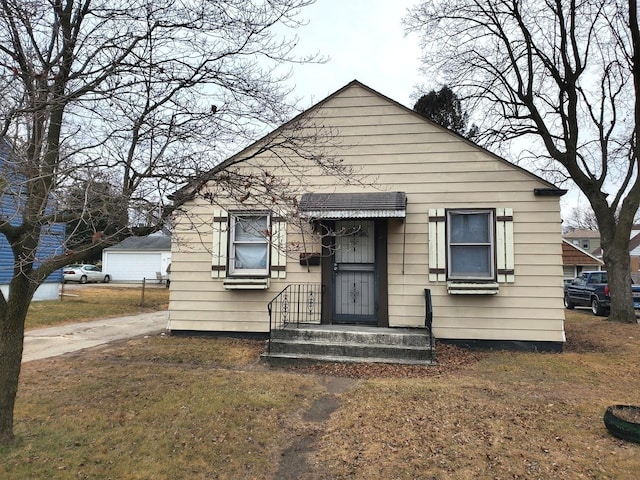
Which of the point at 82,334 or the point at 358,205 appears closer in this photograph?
the point at 358,205

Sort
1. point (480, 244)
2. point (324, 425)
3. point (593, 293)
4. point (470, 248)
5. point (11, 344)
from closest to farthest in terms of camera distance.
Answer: point (11, 344)
point (324, 425)
point (480, 244)
point (470, 248)
point (593, 293)

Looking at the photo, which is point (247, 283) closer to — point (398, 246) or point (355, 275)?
point (355, 275)

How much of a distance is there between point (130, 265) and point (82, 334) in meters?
26.8

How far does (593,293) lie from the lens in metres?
16.2

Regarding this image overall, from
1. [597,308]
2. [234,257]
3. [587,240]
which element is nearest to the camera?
[234,257]

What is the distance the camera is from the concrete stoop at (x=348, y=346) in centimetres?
667

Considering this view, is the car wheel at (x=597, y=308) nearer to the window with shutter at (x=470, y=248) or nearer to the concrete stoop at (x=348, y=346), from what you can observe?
the window with shutter at (x=470, y=248)

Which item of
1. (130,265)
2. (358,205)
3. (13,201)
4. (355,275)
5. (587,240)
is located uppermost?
(587,240)

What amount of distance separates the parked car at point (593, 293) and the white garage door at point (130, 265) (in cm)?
2820

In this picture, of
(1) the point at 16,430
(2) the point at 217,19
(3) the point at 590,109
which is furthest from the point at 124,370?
(3) the point at 590,109

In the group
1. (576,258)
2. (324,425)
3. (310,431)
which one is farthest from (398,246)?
(576,258)

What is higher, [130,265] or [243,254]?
[243,254]

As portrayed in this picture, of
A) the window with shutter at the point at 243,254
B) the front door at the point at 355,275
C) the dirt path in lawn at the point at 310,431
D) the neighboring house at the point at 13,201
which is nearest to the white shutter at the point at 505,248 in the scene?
the front door at the point at 355,275

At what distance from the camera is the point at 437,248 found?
25.7 ft
